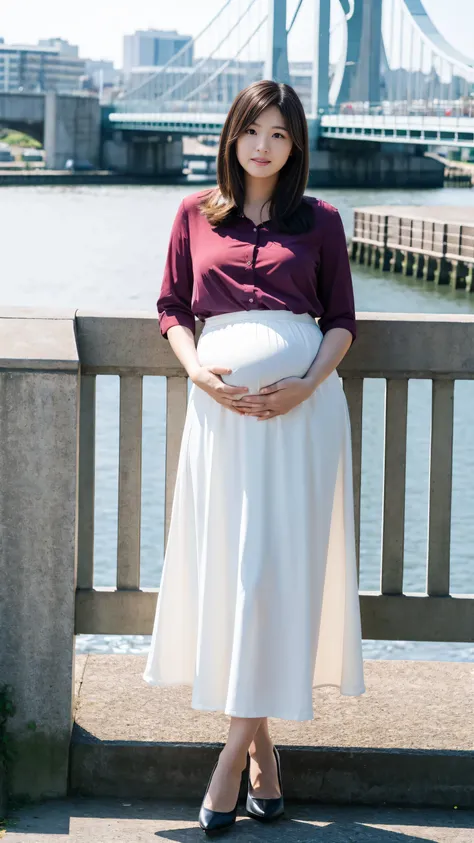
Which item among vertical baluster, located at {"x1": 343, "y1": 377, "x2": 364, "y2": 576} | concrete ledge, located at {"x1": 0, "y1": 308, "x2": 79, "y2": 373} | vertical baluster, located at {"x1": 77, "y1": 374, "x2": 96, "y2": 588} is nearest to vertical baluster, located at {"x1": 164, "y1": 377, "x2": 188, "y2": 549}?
vertical baluster, located at {"x1": 77, "y1": 374, "x2": 96, "y2": 588}

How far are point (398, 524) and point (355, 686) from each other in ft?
1.76

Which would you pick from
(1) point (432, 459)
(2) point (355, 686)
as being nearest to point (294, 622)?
(2) point (355, 686)

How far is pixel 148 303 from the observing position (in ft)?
105

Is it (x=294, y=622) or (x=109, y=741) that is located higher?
(x=294, y=622)

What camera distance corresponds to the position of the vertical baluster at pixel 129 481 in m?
3.29

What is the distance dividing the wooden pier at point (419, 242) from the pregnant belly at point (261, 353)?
34050 millimetres

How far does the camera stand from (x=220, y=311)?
293 cm

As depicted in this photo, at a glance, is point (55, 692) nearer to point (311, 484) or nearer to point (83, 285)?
point (311, 484)

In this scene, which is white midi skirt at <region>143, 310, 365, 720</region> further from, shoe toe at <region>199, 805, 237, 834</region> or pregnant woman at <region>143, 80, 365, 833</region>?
shoe toe at <region>199, 805, 237, 834</region>

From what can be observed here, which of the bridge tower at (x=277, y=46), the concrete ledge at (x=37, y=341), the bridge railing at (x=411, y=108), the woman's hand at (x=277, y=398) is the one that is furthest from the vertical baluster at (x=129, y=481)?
the bridge tower at (x=277, y=46)

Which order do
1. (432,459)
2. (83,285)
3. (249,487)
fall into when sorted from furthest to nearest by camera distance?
(83,285) → (432,459) → (249,487)

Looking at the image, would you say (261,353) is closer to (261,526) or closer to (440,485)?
(261,526)

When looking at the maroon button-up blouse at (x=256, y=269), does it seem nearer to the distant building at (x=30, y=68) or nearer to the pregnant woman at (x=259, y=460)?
the pregnant woman at (x=259, y=460)

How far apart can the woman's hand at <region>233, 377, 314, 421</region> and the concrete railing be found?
46 cm
